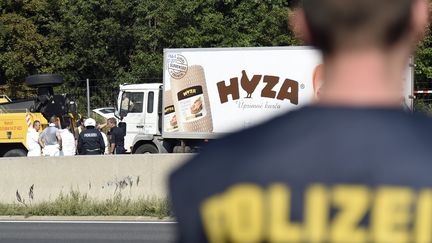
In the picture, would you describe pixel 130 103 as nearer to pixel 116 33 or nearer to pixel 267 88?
pixel 267 88

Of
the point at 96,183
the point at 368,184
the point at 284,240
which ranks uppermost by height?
the point at 368,184

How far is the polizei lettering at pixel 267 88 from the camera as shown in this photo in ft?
74.2

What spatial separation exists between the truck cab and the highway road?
9809 millimetres

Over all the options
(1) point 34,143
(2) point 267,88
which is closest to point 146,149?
(2) point 267,88

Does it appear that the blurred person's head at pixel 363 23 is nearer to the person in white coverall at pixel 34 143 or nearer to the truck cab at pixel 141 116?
the person in white coverall at pixel 34 143

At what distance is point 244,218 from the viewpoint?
1.70m

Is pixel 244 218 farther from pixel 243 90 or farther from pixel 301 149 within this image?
pixel 243 90

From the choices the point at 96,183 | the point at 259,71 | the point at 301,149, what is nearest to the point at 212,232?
the point at 301,149

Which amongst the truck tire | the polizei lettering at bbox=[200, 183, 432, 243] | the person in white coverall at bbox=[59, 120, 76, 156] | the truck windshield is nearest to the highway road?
the person in white coverall at bbox=[59, 120, 76, 156]

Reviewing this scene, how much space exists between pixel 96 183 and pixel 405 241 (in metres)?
14.0

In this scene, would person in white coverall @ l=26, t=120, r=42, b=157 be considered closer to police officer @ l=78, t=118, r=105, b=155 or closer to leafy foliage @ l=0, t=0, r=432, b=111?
police officer @ l=78, t=118, r=105, b=155

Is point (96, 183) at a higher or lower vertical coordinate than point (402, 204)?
lower

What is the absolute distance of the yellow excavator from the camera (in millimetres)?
23250

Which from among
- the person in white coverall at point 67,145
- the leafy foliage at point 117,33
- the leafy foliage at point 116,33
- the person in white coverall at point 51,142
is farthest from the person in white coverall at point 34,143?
the leafy foliage at point 116,33
